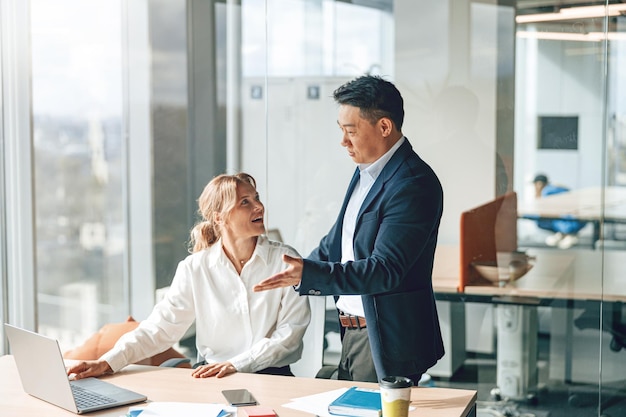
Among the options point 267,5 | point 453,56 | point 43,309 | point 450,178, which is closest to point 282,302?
point 450,178

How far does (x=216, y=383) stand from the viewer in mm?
2801

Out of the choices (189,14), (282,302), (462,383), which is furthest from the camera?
(189,14)

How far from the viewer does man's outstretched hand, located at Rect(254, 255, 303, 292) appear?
2.69m

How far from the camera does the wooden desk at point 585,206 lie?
4051mm

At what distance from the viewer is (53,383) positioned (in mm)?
2564

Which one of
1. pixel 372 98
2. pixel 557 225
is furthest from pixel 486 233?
pixel 372 98

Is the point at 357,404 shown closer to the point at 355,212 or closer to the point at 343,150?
the point at 355,212

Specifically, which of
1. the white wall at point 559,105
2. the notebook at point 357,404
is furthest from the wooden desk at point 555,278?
the notebook at point 357,404

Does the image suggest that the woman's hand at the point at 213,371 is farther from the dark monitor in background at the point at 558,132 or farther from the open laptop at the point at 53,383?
the dark monitor in background at the point at 558,132

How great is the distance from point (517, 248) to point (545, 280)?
8.3 inches

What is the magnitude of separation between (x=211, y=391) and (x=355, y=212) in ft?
2.82

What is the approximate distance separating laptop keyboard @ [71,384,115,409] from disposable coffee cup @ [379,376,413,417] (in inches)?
34.4

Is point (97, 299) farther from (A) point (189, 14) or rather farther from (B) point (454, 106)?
(B) point (454, 106)

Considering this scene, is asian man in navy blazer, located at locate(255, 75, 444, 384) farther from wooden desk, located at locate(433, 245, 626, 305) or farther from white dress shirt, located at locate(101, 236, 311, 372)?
wooden desk, located at locate(433, 245, 626, 305)
